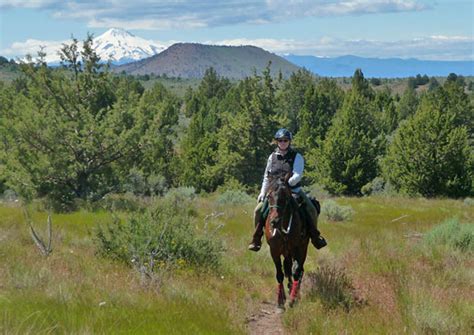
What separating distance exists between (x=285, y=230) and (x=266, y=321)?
1565 millimetres

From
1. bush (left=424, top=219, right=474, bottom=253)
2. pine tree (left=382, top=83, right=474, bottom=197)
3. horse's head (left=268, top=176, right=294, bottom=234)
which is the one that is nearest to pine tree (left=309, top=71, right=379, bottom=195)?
pine tree (left=382, top=83, right=474, bottom=197)

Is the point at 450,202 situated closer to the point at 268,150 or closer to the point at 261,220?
the point at 268,150

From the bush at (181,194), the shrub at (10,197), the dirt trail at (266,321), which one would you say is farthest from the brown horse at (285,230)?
the shrub at (10,197)

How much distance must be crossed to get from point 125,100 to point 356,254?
17166 millimetres

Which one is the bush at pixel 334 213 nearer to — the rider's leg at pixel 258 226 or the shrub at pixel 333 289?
the shrub at pixel 333 289

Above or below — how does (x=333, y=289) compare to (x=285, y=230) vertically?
below

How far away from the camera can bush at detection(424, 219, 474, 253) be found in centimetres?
1381

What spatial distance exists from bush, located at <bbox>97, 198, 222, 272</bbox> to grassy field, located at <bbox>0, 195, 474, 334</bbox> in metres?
0.31

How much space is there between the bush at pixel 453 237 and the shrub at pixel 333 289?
5.10m

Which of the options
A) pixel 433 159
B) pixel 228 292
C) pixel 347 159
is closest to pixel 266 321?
pixel 228 292

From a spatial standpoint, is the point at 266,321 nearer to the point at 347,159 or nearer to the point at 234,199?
the point at 234,199

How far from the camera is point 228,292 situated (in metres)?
9.54

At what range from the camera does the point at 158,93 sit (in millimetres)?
101375

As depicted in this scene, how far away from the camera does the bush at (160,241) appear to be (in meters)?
10.4
